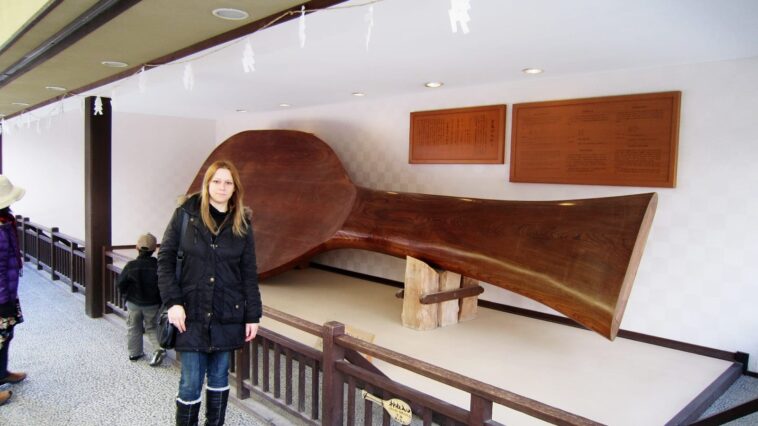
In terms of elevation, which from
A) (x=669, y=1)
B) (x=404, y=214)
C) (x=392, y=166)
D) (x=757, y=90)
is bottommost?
(x=404, y=214)

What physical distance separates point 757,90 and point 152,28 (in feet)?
11.0

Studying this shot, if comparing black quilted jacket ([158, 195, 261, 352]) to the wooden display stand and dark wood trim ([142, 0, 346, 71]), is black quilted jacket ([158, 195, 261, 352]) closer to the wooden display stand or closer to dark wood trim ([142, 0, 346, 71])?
dark wood trim ([142, 0, 346, 71])

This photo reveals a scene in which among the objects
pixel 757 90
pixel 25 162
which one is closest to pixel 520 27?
pixel 757 90

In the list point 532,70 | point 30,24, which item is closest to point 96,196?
point 30,24

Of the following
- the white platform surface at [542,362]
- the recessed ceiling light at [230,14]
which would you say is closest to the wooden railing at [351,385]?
the white platform surface at [542,362]

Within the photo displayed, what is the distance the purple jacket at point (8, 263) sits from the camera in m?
2.41

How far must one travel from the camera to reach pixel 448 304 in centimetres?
361

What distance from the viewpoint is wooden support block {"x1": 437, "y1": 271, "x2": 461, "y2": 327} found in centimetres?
358

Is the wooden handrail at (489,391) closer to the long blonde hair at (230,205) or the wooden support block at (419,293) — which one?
the long blonde hair at (230,205)

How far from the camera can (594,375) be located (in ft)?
9.00

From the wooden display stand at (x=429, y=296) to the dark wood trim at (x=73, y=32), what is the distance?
2.29m

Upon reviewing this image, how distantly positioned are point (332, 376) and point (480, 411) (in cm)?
67

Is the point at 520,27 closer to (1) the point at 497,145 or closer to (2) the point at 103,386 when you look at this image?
(1) the point at 497,145

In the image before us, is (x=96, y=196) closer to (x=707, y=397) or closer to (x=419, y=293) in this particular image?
(x=419, y=293)
